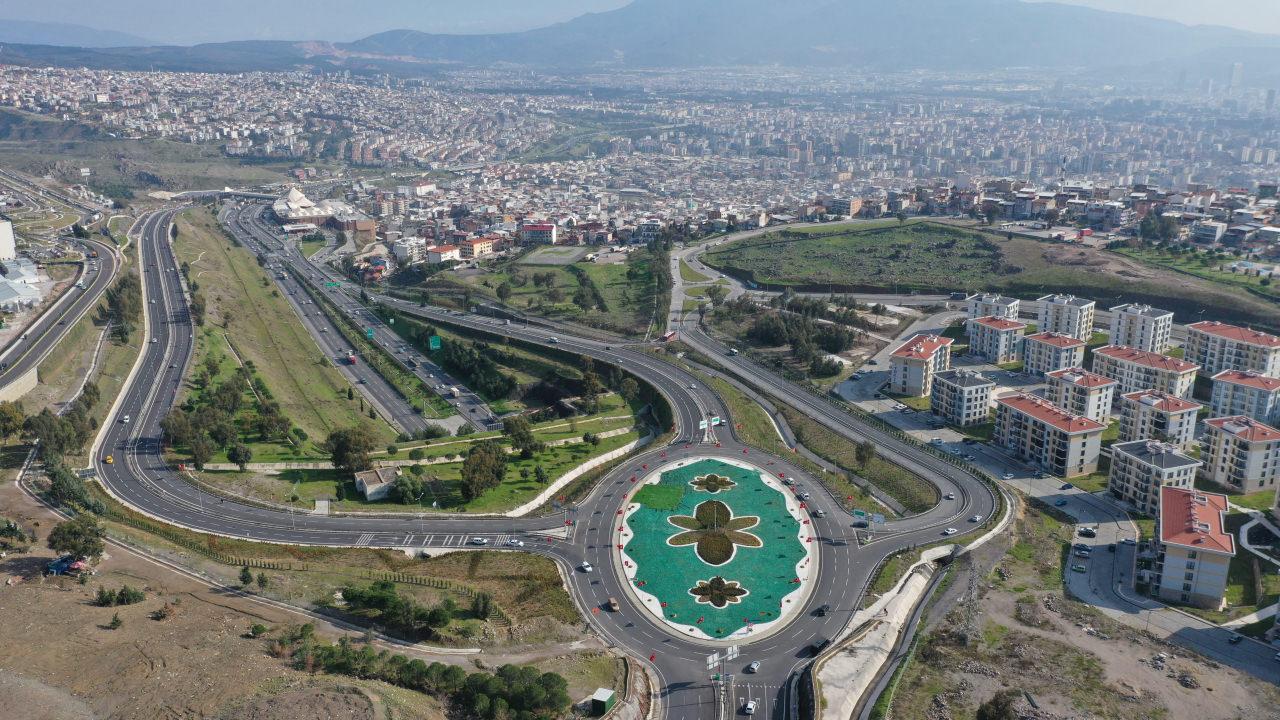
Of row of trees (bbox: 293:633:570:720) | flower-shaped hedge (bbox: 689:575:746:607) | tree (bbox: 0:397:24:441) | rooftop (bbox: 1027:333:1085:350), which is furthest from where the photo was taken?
rooftop (bbox: 1027:333:1085:350)

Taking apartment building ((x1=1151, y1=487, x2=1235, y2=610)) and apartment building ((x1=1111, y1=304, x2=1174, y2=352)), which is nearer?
apartment building ((x1=1151, y1=487, x2=1235, y2=610))

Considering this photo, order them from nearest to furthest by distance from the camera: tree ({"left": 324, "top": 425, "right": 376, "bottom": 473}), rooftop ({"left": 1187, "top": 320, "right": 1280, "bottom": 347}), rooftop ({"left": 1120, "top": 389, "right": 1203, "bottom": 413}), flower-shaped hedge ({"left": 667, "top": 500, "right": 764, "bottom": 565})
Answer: flower-shaped hedge ({"left": 667, "top": 500, "right": 764, "bottom": 565}), tree ({"left": 324, "top": 425, "right": 376, "bottom": 473}), rooftop ({"left": 1120, "top": 389, "right": 1203, "bottom": 413}), rooftop ({"left": 1187, "top": 320, "right": 1280, "bottom": 347})

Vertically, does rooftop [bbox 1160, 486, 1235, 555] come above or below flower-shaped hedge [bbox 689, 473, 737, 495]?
above

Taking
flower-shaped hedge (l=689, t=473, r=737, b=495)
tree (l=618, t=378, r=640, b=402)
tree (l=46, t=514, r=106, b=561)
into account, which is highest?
tree (l=46, t=514, r=106, b=561)

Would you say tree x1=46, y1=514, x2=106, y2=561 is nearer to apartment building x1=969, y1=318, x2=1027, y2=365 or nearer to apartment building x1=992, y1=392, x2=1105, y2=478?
apartment building x1=992, y1=392, x2=1105, y2=478

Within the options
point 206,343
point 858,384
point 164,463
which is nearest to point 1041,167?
point 858,384

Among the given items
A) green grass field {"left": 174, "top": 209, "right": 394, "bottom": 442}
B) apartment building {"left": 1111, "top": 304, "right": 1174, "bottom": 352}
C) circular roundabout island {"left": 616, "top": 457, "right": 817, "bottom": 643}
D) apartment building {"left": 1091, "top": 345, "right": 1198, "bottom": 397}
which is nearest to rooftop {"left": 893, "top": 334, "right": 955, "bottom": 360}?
apartment building {"left": 1091, "top": 345, "right": 1198, "bottom": 397}

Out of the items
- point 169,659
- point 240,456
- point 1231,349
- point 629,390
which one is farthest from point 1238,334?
point 169,659

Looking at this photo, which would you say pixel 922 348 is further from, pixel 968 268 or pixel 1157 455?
pixel 968 268
